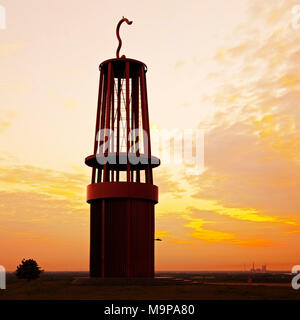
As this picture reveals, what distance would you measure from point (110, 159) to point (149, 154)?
13.8 feet

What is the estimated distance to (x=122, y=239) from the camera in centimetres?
4666

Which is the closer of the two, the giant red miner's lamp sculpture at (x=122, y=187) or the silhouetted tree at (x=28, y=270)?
the giant red miner's lamp sculpture at (x=122, y=187)

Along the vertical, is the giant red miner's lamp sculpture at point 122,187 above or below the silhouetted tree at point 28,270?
above

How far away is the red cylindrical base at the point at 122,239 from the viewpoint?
4653 cm

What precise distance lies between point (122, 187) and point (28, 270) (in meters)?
35.1

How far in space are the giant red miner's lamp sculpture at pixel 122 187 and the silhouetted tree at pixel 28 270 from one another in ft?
95.7

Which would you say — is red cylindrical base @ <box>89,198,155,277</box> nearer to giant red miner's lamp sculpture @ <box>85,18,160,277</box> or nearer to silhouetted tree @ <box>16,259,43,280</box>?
giant red miner's lamp sculpture @ <box>85,18,160,277</box>

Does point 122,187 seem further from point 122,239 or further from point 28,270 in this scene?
point 28,270

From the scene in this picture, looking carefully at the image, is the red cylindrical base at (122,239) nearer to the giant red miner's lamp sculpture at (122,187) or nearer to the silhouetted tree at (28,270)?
the giant red miner's lamp sculpture at (122,187)

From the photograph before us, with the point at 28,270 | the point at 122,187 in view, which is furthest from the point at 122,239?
the point at 28,270

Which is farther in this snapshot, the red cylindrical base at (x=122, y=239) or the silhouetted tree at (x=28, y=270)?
the silhouetted tree at (x=28, y=270)

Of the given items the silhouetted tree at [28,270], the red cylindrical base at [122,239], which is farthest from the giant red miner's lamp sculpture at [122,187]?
the silhouetted tree at [28,270]

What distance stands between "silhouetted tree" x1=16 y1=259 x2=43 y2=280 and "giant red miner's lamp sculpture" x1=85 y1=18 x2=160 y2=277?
29.2 meters
